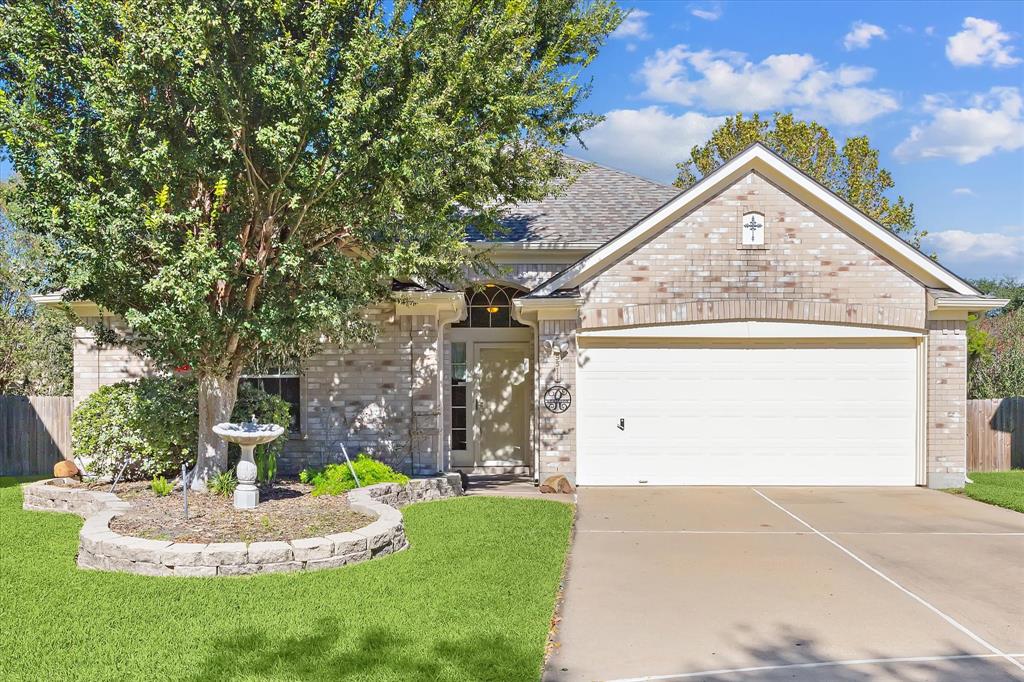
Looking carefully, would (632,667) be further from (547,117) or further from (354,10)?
(547,117)

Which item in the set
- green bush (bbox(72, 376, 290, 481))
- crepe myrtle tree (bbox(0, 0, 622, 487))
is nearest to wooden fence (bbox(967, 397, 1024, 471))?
crepe myrtle tree (bbox(0, 0, 622, 487))

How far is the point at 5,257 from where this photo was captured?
21031 mm

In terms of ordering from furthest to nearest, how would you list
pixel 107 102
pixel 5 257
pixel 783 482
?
pixel 5 257, pixel 783 482, pixel 107 102

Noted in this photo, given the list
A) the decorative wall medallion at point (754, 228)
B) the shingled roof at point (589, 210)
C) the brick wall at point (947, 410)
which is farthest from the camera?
the shingled roof at point (589, 210)

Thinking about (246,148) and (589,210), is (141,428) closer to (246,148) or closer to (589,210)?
(246,148)

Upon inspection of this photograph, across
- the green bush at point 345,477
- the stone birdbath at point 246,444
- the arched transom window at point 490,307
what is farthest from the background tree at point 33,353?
the stone birdbath at point 246,444

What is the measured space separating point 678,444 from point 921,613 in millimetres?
6837

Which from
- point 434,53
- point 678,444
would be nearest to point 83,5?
point 434,53

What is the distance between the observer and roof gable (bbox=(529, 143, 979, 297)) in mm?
12344

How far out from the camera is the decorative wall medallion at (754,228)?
12.6 metres

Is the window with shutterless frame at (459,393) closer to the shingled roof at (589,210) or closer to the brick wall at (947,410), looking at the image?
the shingled roof at (589,210)

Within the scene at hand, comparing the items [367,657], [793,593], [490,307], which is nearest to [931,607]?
[793,593]

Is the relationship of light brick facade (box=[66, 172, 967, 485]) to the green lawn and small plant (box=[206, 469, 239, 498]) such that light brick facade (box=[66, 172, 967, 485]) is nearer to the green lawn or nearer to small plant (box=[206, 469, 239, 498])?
the green lawn

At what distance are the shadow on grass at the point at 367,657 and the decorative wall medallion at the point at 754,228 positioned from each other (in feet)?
29.5
